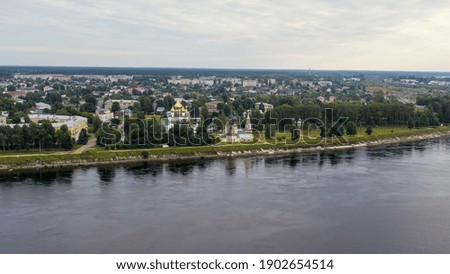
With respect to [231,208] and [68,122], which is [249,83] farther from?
[231,208]

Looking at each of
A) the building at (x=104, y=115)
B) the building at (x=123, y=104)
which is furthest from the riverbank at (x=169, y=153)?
the building at (x=123, y=104)

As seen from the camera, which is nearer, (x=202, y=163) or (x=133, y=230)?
(x=133, y=230)

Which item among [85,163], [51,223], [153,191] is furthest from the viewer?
[85,163]

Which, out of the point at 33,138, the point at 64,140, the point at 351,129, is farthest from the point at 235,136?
the point at 33,138

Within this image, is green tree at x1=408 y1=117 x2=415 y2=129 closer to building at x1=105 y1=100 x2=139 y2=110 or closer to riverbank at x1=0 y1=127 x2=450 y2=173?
riverbank at x1=0 y1=127 x2=450 y2=173

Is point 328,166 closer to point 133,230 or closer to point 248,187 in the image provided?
point 248,187

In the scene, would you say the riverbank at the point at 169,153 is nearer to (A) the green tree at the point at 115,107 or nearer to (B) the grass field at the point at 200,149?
(B) the grass field at the point at 200,149

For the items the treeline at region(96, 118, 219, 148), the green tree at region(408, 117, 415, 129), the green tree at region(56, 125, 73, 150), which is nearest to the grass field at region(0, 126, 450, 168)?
the treeline at region(96, 118, 219, 148)

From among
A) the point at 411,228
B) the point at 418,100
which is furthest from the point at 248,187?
the point at 418,100
